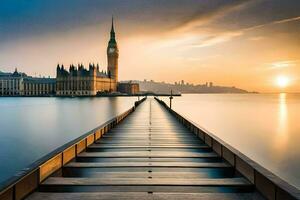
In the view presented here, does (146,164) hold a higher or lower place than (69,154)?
lower

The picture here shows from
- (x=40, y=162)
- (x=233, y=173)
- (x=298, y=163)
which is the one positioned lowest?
(x=298, y=163)

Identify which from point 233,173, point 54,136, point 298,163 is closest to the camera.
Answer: point 233,173

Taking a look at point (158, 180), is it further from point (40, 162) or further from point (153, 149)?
point (153, 149)

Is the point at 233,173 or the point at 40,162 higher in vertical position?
the point at 40,162

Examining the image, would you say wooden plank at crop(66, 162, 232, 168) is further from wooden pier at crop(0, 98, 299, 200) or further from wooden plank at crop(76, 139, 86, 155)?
wooden plank at crop(76, 139, 86, 155)

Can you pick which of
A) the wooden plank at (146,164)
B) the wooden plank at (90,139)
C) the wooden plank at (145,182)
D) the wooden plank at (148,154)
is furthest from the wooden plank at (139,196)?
the wooden plank at (90,139)

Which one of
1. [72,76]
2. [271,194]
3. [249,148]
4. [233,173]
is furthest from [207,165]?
[72,76]

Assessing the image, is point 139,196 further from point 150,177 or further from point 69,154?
point 69,154

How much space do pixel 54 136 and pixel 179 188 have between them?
3029cm

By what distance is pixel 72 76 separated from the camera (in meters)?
200

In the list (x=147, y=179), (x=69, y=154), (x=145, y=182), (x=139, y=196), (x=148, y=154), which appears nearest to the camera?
(x=139, y=196)

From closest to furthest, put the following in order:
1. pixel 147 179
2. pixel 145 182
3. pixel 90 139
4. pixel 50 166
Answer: pixel 145 182 < pixel 147 179 < pixel 50 166 < pixel 90 139

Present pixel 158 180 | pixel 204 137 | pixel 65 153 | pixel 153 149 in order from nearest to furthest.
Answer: pixel 158 180 → pixel 65 153 → pixel 153 149 → pixel 204 137

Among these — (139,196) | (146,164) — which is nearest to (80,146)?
(146,164)
